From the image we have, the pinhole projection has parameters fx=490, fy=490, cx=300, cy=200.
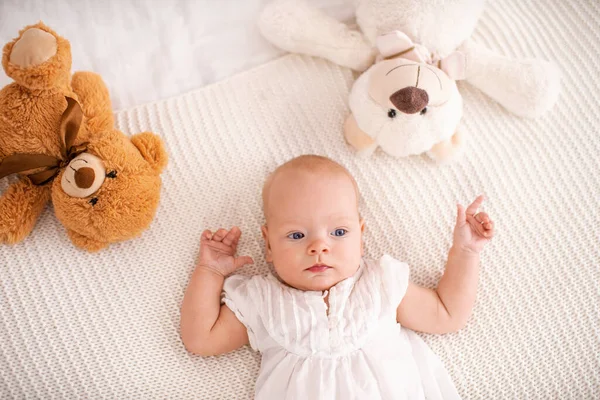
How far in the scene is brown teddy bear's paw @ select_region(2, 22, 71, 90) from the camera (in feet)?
2.93

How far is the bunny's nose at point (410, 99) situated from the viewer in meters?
1.01

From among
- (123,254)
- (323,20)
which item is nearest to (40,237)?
(123,254)

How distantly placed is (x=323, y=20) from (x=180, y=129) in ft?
1.49

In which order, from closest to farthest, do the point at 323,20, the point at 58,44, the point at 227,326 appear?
the point at 58,44 < the point at 227,326 < the point at 323,20

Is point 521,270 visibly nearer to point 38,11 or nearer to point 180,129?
point 180,129

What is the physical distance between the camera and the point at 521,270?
114 centimetres

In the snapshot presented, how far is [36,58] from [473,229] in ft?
3.14

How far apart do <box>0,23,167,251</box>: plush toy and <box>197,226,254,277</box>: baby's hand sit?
0.15m

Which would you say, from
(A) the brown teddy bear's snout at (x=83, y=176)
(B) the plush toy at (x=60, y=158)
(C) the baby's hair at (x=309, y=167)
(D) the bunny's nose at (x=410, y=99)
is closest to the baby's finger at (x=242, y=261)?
(C) the baby's hair at (x=309, y=167)

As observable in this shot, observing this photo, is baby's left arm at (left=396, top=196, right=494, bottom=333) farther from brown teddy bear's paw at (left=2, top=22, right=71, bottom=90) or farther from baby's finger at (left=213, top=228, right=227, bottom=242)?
brown teddy bear's paw at (left=2, top=22, right=71, bottom=90)

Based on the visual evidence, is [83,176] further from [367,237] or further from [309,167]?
[367,237]

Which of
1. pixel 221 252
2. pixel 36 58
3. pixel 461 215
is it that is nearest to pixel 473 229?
pixel 461 215

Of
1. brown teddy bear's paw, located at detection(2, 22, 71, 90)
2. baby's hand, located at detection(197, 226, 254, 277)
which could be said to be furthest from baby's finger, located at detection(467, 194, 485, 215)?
brown teddy bear's paw, located at detection(2, 22, 71, 90)

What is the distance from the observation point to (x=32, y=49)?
89 centimetres
